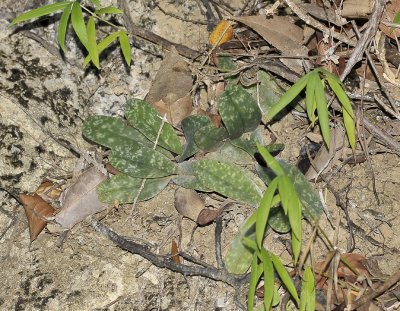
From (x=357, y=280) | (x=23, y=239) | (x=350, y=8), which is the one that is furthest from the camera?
(x=350, y=8)

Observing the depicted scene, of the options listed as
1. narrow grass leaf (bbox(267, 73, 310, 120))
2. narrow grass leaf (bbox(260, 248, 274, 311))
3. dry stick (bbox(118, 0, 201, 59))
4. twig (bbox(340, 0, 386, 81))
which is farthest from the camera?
dry stick (bbox(118, 0, 201, 59))

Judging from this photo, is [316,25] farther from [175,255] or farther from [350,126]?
[175,255]

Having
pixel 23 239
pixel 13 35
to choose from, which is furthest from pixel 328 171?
pixel 13 35

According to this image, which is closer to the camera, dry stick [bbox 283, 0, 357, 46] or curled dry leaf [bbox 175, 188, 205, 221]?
curled dry leaf [bbox 175, 188, 205, 221]

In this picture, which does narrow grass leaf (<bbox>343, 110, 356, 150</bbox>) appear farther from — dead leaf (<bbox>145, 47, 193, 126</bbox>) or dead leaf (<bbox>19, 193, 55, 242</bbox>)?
dead leaf (<bbox>19, 193, 55, 242</bbox>)

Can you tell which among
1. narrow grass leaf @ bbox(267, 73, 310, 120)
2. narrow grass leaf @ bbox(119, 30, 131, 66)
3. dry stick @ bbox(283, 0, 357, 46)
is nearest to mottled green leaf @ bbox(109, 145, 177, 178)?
narrow grass leaf @ bbox(119, 30, 131, 66)

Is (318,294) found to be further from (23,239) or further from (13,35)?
(13,35)

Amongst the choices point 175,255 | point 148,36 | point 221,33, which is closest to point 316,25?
point 221,33
